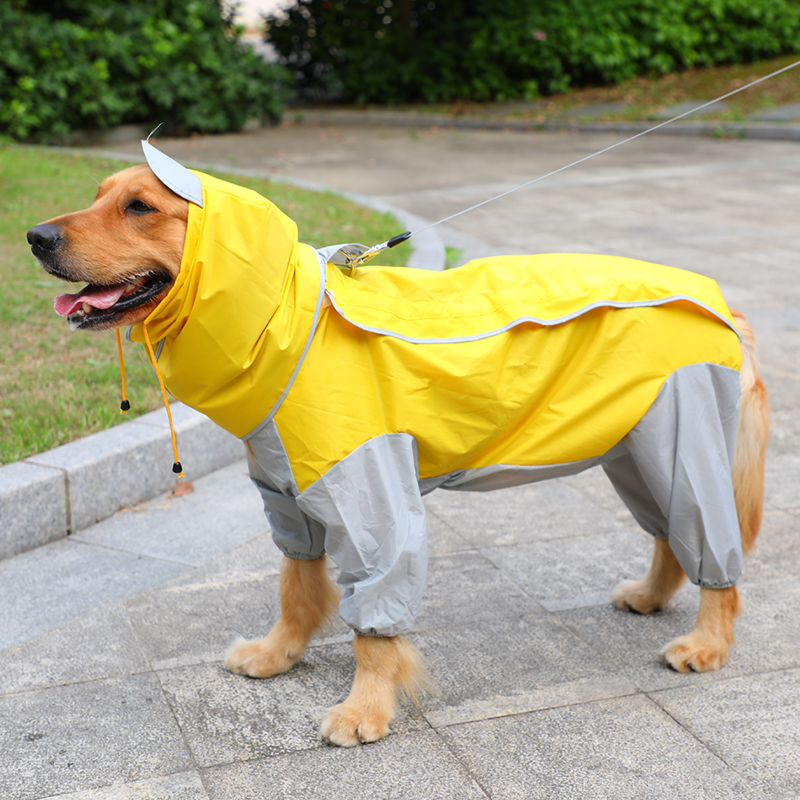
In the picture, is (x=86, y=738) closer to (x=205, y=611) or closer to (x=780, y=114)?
(x=205, y=611)

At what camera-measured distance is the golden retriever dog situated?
7.38 ft

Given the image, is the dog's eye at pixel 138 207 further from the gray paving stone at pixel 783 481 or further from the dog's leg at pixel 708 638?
the gray paving stone at pixel 783 481

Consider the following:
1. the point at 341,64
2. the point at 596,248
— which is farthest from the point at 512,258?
the point at 341,64

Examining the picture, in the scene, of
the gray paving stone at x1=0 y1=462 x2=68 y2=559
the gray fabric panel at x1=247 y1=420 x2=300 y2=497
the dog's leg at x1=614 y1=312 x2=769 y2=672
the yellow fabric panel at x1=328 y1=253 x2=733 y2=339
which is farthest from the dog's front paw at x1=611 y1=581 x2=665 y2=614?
the gray paving stone at x1=0 y1=462 x2=68 y2=559

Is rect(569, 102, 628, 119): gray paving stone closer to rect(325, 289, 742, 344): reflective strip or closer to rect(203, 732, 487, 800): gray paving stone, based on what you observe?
rect(325, 289, 742, 344): reflective strip

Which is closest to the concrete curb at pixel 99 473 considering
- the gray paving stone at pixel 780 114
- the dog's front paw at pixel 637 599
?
the dog's front paw at pixel 637 599

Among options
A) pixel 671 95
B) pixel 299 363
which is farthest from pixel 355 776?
pixel 671 95

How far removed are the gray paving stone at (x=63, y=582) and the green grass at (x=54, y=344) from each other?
470mm

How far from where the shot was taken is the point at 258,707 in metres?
2.66

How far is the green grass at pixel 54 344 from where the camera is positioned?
13.1 ft

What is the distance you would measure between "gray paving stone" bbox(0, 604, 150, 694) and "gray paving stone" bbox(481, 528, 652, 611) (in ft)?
4.64

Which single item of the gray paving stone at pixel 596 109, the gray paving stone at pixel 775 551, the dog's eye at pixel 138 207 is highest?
the dog's eye at pixel 138 207

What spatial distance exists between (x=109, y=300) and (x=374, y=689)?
1311 millimetres

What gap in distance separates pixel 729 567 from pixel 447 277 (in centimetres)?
127
